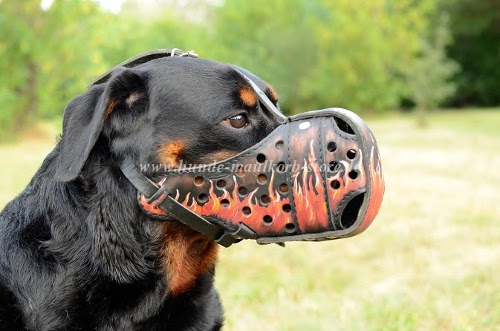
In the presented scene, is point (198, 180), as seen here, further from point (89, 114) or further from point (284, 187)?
point (89, 114)

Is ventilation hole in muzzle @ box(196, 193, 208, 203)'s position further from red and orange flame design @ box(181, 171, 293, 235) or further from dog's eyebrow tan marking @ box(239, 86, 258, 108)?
dog's eyebrow tan marking @ box(239, 86, 258, 108)

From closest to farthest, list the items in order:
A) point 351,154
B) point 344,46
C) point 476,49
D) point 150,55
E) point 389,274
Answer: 1. point 351,154
2. point 150,55
3. point 389,274
4. point 344,46
5. point 476,49

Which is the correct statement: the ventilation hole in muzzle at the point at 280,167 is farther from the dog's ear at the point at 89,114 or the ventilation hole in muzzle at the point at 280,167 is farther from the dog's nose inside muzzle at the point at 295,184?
the dog's ear at the point at 89,114

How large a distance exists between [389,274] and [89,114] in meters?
3.08

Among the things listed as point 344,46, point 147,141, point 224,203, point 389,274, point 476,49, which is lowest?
point 476,49

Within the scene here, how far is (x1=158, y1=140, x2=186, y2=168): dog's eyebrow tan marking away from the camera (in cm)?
218

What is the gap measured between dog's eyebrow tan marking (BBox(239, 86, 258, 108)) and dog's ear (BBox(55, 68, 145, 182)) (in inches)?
16.1

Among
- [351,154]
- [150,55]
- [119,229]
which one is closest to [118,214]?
[119,229]

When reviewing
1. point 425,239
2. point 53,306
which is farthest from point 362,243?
point 53,306

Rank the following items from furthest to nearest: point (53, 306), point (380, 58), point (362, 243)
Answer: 1. point (380, 58)
2. point (362, 243)
3. point (53, 306)

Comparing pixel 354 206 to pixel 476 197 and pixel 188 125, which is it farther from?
pixel 476 197

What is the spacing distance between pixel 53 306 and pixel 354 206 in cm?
120

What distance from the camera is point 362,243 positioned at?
5.35 metres

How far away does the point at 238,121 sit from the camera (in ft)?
7.28
